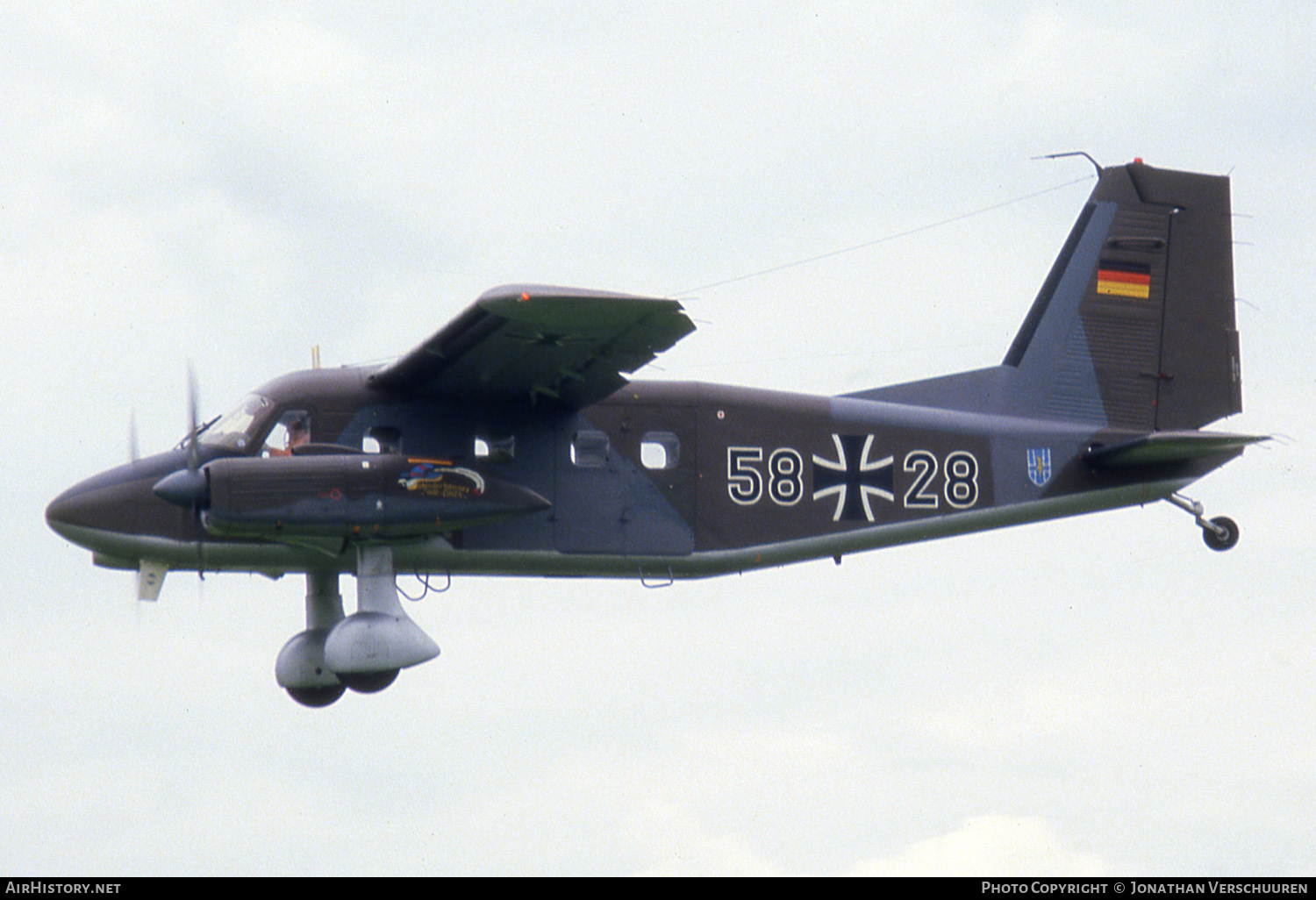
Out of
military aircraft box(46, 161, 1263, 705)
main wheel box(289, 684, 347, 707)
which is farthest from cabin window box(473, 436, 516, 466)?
main wheel box(289, 684, 347, 707)

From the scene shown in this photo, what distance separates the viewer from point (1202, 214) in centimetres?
2231

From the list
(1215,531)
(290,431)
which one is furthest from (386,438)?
(1215,531)

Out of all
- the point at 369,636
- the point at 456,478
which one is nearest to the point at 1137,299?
the point at 456,478

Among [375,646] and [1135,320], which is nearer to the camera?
[375,646]

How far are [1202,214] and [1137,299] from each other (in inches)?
57.5

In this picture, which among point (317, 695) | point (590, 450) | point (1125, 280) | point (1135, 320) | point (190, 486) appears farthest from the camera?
point (1125, 280)

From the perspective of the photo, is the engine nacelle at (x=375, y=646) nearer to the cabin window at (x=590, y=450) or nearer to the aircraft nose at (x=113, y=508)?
the aircraft nose at (x=113, y=508)

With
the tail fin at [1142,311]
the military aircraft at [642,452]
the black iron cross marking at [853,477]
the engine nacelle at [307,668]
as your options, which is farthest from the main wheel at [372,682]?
the tail fin at [1142,311]

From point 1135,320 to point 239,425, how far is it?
11.0 meters

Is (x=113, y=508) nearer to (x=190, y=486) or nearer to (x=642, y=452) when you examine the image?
(x=190, y=486)

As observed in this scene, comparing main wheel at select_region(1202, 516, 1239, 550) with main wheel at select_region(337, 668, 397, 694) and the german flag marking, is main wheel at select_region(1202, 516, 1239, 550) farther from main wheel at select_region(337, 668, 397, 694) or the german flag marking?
main wheel at select_region(337, 668, 397, 694)

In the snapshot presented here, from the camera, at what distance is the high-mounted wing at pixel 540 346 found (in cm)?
1664

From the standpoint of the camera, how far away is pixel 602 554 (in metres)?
19.2

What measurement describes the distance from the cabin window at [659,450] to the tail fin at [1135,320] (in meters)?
3.73
